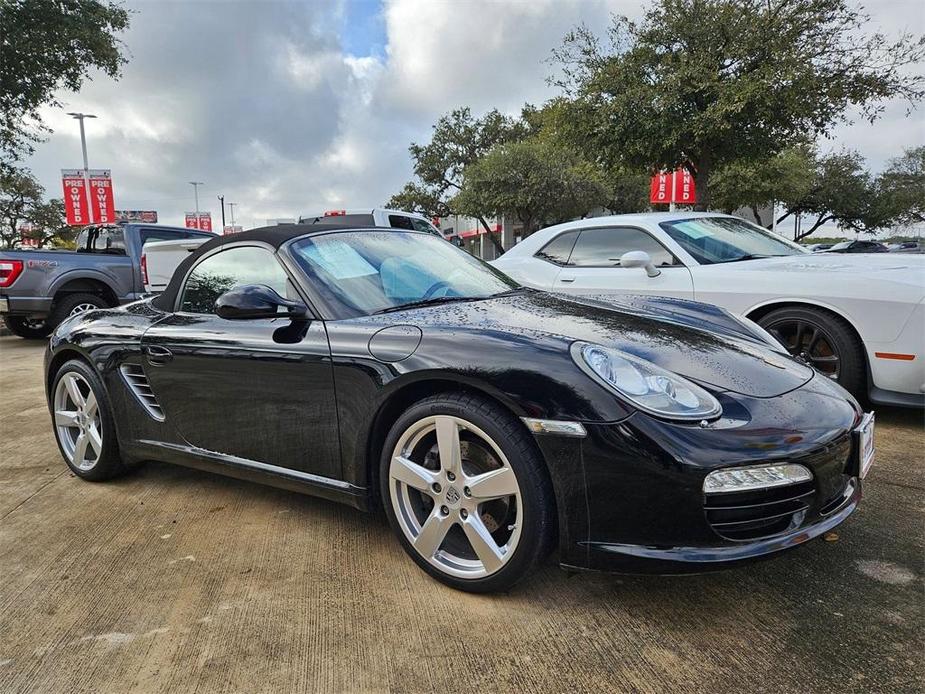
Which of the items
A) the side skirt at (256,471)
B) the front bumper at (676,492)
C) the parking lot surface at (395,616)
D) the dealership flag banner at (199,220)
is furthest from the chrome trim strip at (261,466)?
the dealership flag banner at (199,220)

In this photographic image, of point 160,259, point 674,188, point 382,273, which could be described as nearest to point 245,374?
point 382,273

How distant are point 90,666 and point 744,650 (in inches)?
77.2

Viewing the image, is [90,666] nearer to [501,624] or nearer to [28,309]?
[501,624]

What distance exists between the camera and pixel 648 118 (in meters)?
10.2

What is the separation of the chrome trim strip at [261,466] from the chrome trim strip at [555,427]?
78 centimetres

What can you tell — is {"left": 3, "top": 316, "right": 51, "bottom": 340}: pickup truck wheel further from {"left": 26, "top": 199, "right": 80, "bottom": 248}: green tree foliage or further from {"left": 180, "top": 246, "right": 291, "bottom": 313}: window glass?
{"left": 26, "top": 199, "right": 80, "bottom": 248}: green tree foliage

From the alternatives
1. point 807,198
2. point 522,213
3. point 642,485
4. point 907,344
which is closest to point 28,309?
point 642,485

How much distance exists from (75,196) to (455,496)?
70.8 feet

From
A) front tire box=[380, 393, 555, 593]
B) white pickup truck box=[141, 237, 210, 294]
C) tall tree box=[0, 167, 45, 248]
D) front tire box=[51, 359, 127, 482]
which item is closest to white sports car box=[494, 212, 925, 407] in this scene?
front tire box=[380, 393, 555, 593]

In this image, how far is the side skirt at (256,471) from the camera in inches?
91.0

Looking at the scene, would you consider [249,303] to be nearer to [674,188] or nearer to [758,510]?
[758,510]

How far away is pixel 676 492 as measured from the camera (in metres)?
1.71

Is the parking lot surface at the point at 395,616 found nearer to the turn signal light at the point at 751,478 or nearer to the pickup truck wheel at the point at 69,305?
the turn signal light at the point at 751,478

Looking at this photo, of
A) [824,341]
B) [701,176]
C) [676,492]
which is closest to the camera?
[676,492]
